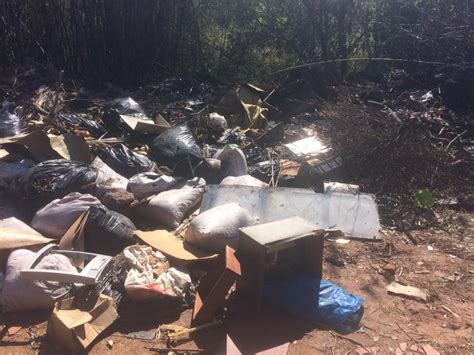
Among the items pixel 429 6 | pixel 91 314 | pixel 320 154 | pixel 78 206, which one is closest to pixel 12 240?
pixel 78 206

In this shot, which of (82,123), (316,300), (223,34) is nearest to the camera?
(316,300)

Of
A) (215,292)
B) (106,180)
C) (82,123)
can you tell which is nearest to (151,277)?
(215,292)

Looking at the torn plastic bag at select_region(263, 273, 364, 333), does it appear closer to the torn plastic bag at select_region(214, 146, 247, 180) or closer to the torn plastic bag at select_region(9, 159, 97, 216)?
the torn plastic bag at select_region(214, 146, 247, 180)

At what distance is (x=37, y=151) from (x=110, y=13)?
141 inches

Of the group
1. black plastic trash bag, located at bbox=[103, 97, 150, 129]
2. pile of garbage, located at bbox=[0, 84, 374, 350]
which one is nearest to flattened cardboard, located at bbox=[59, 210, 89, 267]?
pile of garbage, located at bbox=[0, 84, 374, 350]

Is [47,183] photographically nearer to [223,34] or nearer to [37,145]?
[37,145]

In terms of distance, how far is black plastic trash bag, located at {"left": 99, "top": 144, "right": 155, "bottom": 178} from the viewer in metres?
4.07

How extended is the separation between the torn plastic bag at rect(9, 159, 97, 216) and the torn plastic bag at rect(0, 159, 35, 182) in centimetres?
16

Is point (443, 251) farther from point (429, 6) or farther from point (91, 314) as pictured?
point (429, 6)

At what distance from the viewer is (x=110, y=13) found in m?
6.72

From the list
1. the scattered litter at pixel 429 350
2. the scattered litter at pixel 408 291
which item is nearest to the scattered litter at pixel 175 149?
the scattered litter at pixel 408 291

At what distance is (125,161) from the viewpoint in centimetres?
409

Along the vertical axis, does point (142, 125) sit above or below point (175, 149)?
above

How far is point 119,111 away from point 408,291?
342 centimetres
